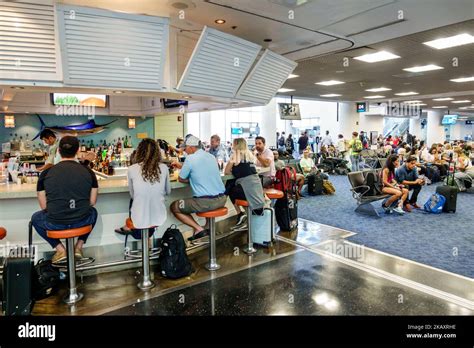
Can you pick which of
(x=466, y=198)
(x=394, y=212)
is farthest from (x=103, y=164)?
(x=466, y=198)

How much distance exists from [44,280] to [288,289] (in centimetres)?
238

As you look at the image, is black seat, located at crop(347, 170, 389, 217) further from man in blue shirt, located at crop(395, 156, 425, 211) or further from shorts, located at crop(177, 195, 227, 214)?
shorts, located at crop(177, 195, 227, 214)

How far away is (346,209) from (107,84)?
17.4ft

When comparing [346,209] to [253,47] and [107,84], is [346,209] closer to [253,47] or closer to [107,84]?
[253,47]

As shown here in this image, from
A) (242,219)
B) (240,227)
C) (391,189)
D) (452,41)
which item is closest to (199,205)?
(240,227)

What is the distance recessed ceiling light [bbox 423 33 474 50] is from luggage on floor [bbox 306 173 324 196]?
3836mm

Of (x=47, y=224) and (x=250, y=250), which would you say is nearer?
(x=47, y=224)

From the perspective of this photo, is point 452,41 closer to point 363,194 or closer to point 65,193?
point 363,194

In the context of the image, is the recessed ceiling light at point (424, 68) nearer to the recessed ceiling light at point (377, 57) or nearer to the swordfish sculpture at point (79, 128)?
the recessed ceiling light at point (377, 57)

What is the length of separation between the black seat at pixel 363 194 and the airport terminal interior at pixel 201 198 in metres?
0.13

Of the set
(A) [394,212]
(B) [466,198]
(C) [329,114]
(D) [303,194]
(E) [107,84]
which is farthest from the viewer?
(C) [329,114]

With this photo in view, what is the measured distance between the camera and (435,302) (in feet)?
10.1

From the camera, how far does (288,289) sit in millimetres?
3352

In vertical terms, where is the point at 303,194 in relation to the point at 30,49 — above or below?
below
